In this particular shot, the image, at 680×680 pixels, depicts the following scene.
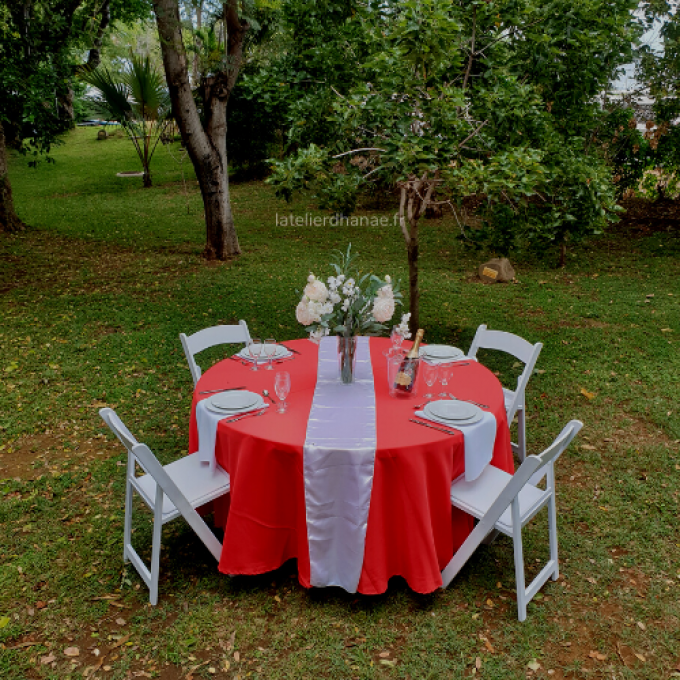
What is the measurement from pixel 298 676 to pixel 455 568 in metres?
0.91

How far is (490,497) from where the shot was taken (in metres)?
2.88

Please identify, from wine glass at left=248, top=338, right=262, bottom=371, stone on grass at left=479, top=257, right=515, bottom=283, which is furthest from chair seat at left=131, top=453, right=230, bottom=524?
stone on grass at left=479, top=257, right=515, bottom=283

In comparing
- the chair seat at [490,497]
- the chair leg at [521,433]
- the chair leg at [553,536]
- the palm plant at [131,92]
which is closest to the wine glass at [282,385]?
the chair seat at [490,497]

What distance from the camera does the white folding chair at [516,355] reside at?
3.71 meters

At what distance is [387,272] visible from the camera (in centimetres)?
902

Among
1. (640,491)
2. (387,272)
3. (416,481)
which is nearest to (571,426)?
(416,481)

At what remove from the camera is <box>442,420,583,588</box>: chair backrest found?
250cm

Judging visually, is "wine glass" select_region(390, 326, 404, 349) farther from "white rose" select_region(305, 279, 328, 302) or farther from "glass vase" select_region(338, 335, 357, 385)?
"white rose" select_region(305, 279, 328, 302)

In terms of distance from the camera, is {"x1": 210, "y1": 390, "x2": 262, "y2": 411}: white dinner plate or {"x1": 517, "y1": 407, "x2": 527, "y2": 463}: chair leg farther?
{"x1": 517, "y1": 407, "x2": 527, "y2": 463}: chair leg

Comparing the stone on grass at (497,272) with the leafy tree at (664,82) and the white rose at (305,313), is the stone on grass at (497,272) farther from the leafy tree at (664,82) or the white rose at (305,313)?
the white rose at (305,313)

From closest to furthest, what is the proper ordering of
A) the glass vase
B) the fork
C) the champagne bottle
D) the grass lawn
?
the grass lawn
the fork
the champagne bottle
the glass vase

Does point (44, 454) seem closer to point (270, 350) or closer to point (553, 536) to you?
point (270, 350)

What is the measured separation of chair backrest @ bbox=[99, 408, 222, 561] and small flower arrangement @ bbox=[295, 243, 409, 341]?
1007mm

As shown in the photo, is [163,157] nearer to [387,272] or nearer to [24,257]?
[24,257]
